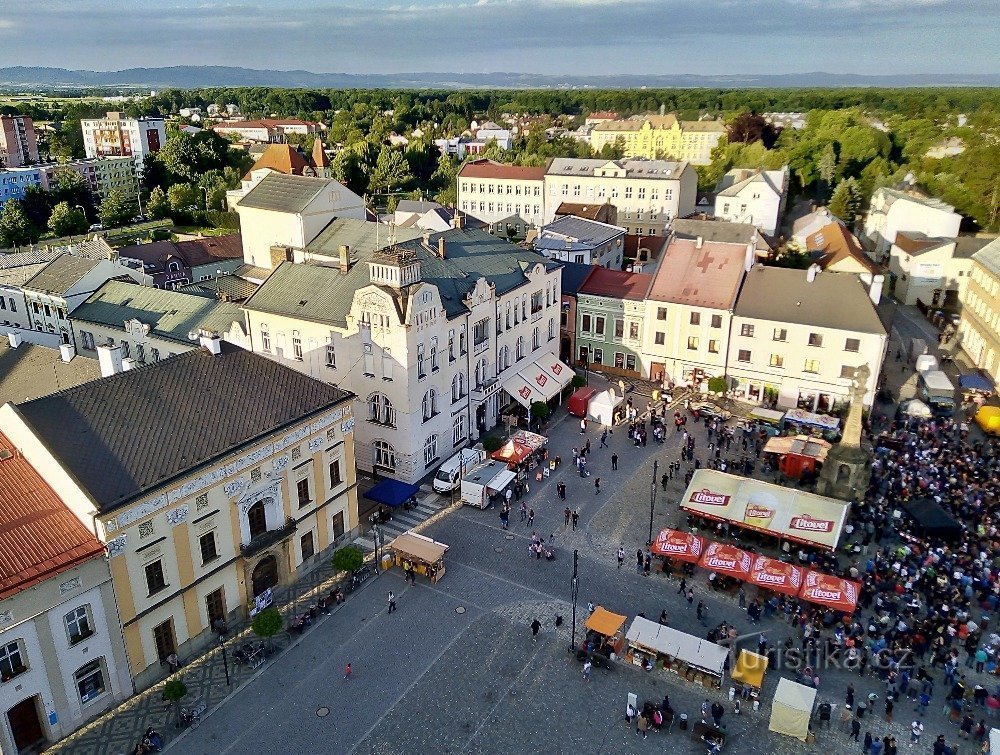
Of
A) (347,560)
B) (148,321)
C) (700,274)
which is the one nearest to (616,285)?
(700,274)

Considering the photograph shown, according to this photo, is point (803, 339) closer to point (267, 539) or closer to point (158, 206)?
point (267, 539)

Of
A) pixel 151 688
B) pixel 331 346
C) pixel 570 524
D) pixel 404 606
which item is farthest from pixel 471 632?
pixel 331 346

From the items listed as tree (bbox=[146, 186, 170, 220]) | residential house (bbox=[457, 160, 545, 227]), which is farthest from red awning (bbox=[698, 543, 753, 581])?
tree (bbox=[146, 186, 170, 220])

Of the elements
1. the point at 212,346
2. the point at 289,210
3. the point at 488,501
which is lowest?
the point at 488,501

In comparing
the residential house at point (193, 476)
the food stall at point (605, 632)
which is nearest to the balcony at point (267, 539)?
the residential house at point (193, 476)

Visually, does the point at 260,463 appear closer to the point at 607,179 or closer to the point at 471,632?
the point at 471,632

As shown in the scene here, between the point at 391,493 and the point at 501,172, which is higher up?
the point at 501,172
